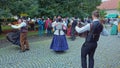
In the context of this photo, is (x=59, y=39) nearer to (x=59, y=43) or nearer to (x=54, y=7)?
(x=59, y=43)

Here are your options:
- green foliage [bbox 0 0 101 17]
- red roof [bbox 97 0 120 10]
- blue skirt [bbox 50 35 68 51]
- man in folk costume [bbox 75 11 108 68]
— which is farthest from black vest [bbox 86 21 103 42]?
red roof [bbox 97 0 120 10]

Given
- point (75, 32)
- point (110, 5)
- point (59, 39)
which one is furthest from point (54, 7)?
point (110, 5)

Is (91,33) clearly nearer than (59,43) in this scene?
Yes

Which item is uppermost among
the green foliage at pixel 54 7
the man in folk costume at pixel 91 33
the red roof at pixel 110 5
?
Answer: the man in folk costume at pixel 91 33

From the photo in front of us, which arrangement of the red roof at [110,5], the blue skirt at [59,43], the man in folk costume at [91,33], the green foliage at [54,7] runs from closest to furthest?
the man in folk costume at [91,33] → the blue skirt at [59,43] → the green foliage at [54,7] → the red roof at [110,5]

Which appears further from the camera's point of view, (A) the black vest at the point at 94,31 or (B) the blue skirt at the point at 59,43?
(B) the blue skirt at the point at 59,43

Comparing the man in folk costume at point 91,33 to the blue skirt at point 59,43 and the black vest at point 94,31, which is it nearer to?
the black vest at point 94,31

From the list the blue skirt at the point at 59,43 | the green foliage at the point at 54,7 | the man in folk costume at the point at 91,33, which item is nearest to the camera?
the man in folk costume at the point at 91,33

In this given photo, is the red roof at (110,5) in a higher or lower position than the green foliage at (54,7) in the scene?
lower

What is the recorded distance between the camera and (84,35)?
7.34 m

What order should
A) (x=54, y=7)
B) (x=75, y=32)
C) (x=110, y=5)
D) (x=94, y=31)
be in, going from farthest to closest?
(x=110, y=5) < (x=54, y=7) < (x=75, y=32) < (x=94, y=31)

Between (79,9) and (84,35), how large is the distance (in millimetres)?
24044

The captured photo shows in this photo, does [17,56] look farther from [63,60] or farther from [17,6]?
[17,6]

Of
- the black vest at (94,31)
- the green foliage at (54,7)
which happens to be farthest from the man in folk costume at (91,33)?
the green foliage at (54,7)
